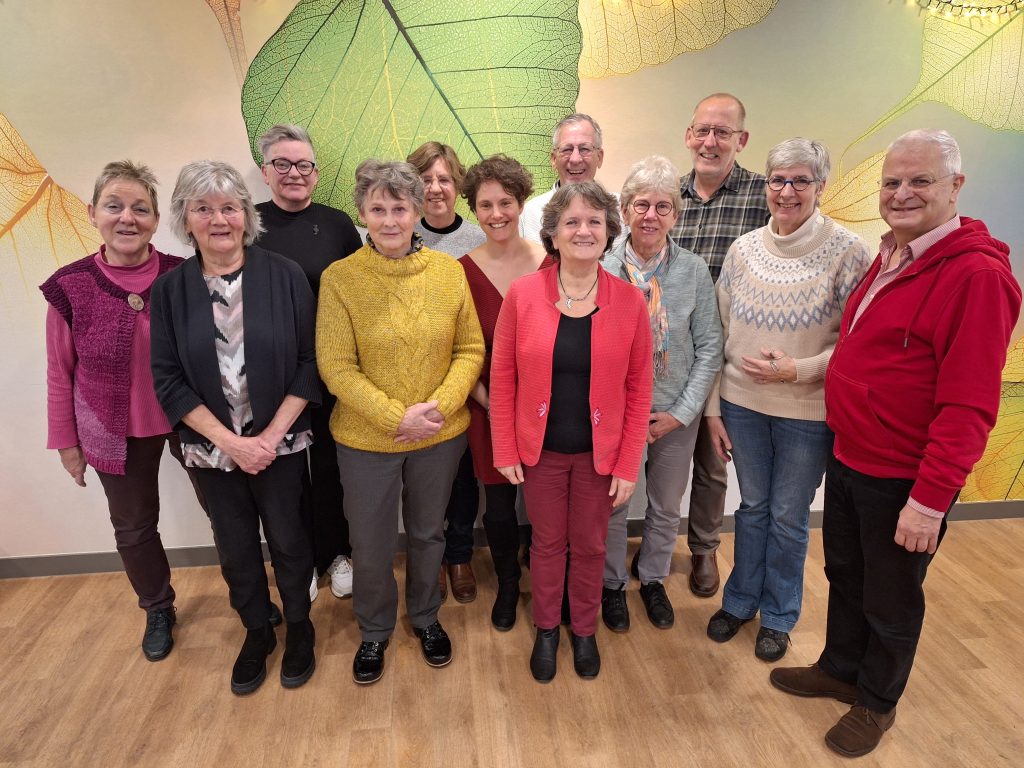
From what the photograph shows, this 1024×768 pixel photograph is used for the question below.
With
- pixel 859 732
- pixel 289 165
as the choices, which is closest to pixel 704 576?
pixel 859 732

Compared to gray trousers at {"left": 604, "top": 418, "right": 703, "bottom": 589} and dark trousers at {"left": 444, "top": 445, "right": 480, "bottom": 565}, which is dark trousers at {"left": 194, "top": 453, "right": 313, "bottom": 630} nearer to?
dark trousers at {"left": 444, "top": 445, "right": 480, "bottom": 565}

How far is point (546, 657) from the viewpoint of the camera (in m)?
2.14

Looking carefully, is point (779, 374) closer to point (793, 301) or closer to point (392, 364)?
point (793, 301)

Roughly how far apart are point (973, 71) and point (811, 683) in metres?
2.70

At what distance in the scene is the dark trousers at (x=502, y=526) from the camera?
90.3 inches

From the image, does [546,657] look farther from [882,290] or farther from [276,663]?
[882,290]

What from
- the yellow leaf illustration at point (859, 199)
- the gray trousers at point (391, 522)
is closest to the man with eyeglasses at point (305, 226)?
the gray trousers at point (391, 522)

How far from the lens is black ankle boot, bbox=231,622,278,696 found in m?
2.09

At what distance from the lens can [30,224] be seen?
8.18 ft

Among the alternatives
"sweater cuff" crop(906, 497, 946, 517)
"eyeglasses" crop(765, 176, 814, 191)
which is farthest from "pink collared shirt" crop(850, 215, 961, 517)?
"eyeglasses" crop(765, 176, 814, 191)

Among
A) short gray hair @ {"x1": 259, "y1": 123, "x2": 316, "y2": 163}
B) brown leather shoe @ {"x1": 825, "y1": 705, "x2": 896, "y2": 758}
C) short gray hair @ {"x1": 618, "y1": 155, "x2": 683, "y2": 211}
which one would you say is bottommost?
brown leather shoe @ {"x1": 825, "y1": 705, "x2": 896, "y2": 758}

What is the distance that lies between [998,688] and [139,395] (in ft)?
10.3

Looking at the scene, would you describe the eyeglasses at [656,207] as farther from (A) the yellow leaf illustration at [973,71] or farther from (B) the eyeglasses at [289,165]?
(A) the yellow leaf illustration at [973,71]

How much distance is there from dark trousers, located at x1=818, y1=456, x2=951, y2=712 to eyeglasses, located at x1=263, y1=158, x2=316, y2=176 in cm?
203
